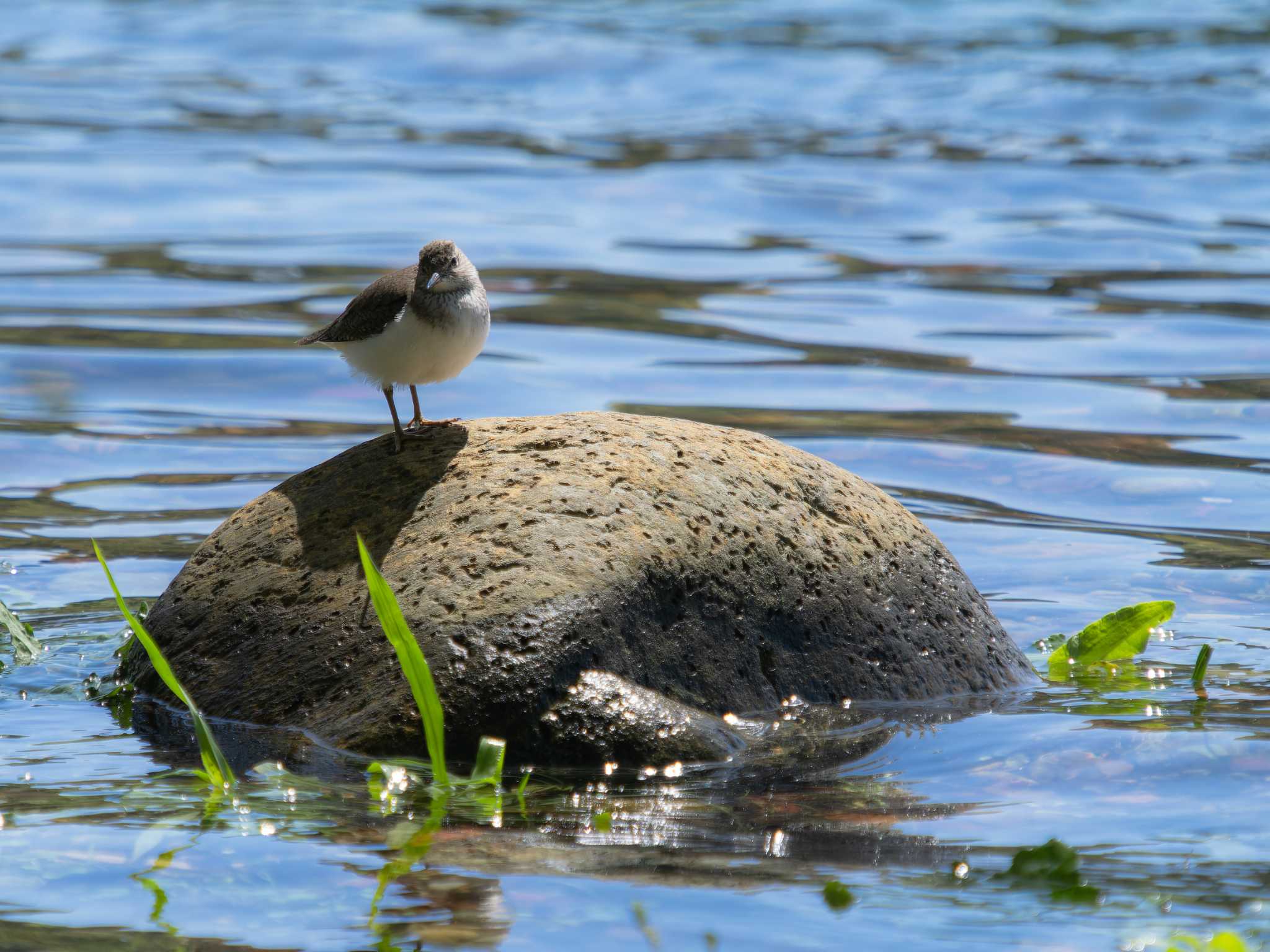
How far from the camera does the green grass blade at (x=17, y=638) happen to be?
5520 millimetres

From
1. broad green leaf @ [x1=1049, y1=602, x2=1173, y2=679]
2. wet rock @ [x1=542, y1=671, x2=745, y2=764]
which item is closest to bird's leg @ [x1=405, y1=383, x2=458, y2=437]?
wet rock @ [x1=542, y1=671, x2=745, y2=764]

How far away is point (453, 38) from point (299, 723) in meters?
22.1

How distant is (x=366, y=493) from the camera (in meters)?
5.11

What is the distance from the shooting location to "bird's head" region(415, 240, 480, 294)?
16.4ft

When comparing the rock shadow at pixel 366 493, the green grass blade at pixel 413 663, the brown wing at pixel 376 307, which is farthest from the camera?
the brown wing at pixel 376 307

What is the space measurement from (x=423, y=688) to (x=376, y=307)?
1.59 metres

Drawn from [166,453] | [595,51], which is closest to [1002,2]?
[595,51]

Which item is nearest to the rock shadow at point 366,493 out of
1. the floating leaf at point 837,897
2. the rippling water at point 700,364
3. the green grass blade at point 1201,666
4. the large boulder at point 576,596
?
the large boulder at point 576,596

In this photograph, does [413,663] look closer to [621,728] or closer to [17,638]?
[621,728]

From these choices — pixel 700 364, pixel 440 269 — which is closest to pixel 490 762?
pixel 440 269

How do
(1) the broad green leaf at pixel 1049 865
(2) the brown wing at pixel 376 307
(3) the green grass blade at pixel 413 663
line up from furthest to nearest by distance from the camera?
(2) the brown wing at pixel 376 307, (3) the green grass blade at pixel 413 663, (1) the broad green leaf at pixel 1049 865

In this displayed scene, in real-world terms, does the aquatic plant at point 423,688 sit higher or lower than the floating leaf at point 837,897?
higher

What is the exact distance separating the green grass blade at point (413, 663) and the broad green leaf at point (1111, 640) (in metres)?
2.38

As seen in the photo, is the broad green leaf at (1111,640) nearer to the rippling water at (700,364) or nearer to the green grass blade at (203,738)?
the rippling water at (700,364)
